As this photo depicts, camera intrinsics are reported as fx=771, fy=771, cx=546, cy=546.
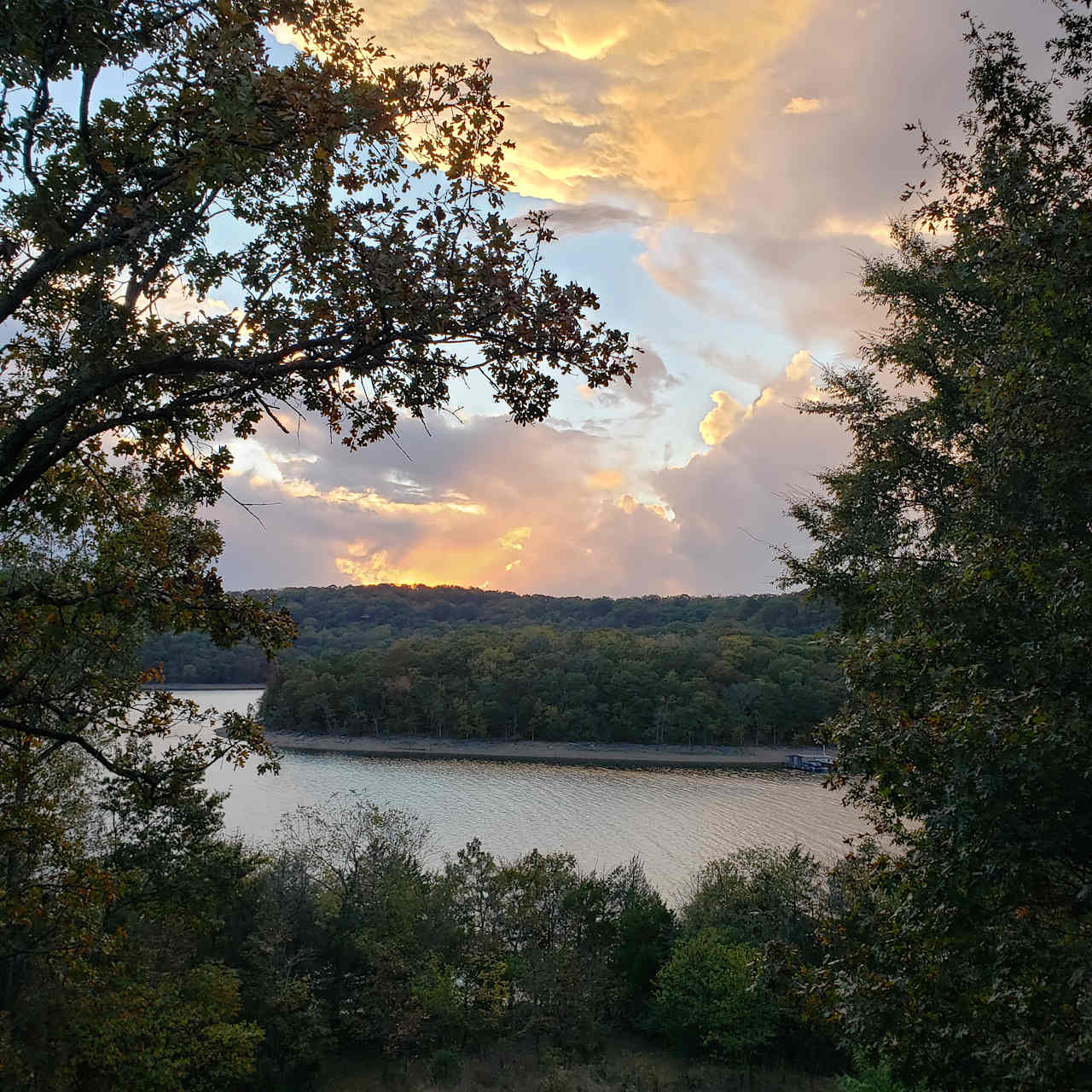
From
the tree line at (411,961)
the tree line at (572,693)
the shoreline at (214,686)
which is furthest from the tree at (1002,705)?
the shoreline at (214,686)

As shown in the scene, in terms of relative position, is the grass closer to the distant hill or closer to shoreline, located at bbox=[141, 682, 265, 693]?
the distant hill

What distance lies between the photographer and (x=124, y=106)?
349 centimetres

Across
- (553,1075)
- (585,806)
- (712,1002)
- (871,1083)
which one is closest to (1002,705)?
(871,1083)

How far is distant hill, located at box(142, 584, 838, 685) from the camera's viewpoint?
272 ft

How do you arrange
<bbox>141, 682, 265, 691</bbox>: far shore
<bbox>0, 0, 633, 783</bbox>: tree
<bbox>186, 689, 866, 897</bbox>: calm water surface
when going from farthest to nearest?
<bbox>141, 682, 265, 691</bbox>: far shore
<bbox>186, 689, 866, 897</bbox>: calm water surface
<bbox>0, 0, 633, 783</bbox>: tree

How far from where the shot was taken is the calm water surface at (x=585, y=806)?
3084cm

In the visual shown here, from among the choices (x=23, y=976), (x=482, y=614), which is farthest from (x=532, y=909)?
(x=482, y=614)

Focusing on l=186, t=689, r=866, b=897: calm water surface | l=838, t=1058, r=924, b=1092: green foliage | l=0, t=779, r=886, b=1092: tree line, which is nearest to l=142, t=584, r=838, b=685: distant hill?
l=186, t=689, r=866, b=897: calm water surface

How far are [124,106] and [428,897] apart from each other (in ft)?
68.2

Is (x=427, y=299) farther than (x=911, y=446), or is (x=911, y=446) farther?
(x=911, y=446)

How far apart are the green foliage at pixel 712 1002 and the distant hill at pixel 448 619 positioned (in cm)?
5702

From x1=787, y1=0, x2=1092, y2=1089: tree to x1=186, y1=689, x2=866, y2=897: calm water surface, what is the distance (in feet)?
67.1

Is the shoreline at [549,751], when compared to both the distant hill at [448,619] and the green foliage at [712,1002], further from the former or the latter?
the green foliage at [712,1002]

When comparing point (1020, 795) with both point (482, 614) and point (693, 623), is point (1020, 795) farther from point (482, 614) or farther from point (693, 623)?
point (482, 614)
